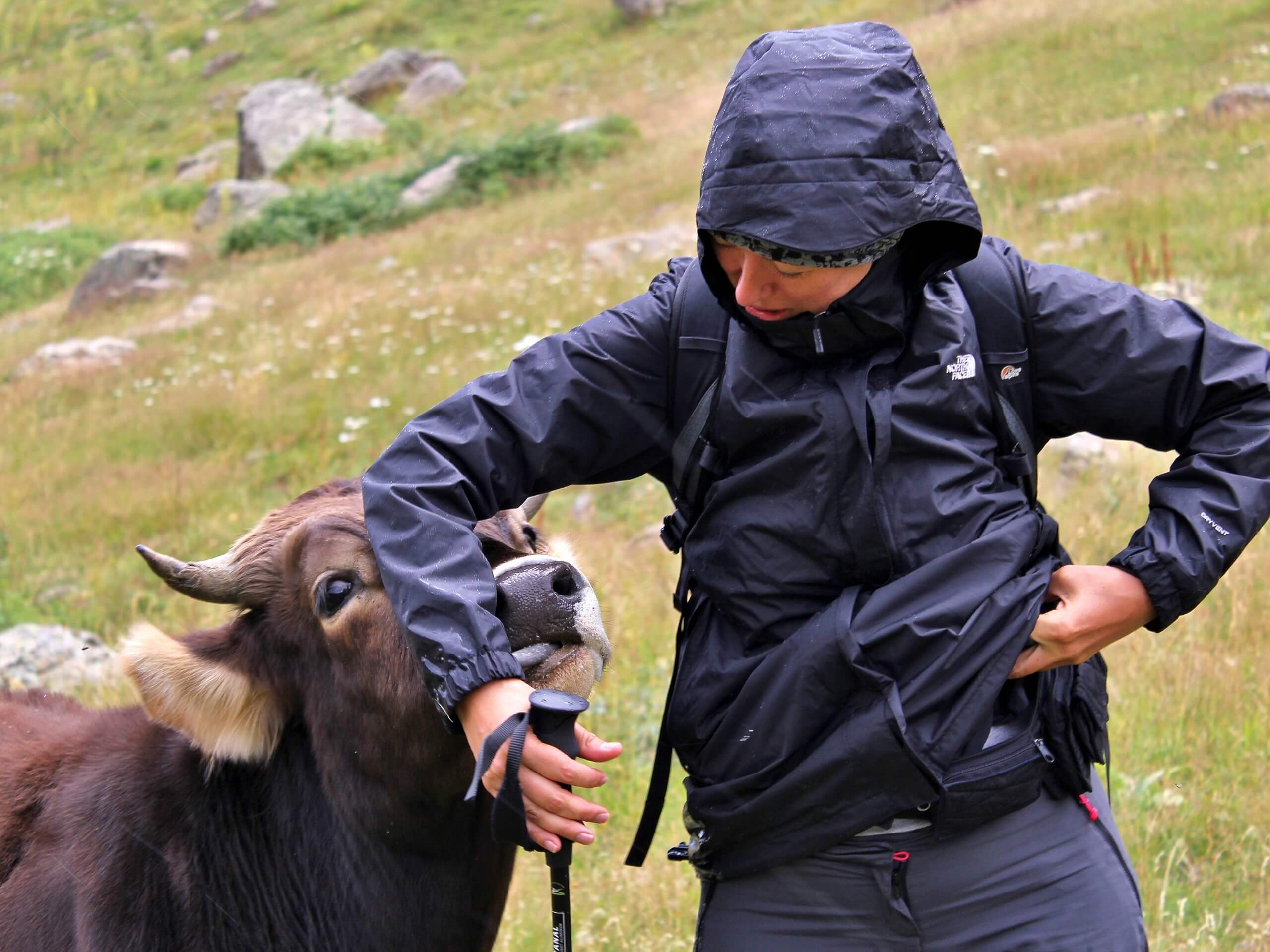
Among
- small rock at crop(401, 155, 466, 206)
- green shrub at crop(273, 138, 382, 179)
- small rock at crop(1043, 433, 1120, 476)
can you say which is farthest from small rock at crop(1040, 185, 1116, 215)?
green shrub at crop(273, 138, 382, 179)

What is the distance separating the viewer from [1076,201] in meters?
11.8

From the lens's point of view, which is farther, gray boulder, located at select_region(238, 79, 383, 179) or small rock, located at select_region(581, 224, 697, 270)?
gray boulder, located at select_region(238, 79, 383, 179)

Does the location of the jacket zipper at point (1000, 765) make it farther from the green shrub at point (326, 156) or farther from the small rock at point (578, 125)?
the green shrub at point (326, 156)

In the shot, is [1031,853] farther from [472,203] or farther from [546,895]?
[472,203]

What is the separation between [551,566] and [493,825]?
25.8 inches

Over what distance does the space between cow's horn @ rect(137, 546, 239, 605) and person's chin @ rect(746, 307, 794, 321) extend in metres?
1.56

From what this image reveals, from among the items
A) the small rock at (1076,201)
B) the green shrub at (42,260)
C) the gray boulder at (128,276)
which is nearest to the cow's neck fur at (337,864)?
the small rock at (1076,201)

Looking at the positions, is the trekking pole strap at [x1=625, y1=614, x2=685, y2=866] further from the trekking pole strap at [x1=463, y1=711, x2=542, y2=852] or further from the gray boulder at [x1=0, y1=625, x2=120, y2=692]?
the gray boulder at [x1=0, y1=625, x2=120, y2=692]

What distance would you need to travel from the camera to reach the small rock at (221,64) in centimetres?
4066

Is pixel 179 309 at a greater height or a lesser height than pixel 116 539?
lesser

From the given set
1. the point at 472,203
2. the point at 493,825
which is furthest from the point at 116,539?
the point at 472,203

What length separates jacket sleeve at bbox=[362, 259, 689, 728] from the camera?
225cm

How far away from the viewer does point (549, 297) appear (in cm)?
1176

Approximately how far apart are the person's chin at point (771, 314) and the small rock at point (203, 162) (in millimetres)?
29907
